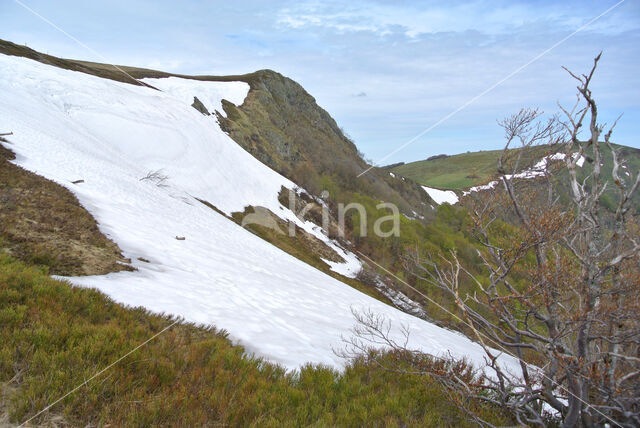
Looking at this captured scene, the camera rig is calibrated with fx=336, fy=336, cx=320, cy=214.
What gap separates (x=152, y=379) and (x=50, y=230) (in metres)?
6.69

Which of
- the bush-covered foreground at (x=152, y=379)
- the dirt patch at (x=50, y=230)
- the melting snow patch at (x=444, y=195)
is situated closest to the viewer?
the bush-covered foreground at (x=152, y=379)

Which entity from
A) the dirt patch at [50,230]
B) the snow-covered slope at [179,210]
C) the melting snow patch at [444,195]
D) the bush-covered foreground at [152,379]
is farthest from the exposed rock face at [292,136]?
the melting snow patch at [444,195]

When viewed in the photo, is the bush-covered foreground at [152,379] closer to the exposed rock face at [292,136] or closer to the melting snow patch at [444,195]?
the exposed rock face at [292,136]

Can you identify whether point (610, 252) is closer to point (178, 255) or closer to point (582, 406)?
point (582, 406)

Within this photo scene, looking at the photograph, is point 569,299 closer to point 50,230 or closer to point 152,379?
point 152,379

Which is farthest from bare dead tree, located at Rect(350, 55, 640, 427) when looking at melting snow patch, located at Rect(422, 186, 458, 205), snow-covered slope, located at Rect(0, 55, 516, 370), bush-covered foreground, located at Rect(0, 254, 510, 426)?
melting snow patch, located at Rect(422, 186, 458, 205)

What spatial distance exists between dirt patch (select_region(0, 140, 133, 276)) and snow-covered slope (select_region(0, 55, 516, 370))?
0.56 metres

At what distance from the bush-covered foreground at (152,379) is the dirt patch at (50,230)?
40.8 inches

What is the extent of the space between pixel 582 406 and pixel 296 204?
113 feet

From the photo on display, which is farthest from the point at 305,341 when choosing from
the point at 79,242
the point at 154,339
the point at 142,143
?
the point at 142,143

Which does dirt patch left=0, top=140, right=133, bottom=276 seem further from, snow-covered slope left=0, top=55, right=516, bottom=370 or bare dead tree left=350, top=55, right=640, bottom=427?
bare dead tree left=350, top=55, right=640, bottom=427

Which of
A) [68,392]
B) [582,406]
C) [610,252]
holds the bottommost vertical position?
[68,392]

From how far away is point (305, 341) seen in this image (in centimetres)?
772

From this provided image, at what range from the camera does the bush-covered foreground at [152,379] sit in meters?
3.48
